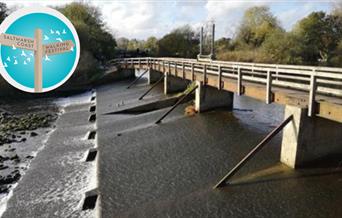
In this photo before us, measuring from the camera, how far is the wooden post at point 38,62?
200cm

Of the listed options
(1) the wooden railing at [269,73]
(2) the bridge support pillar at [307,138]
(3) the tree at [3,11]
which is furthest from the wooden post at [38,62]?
(3) the tree at [3,11]

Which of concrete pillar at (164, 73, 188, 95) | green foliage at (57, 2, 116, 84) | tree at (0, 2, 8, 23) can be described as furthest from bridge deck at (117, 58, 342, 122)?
tree at (0, 2, 8, 23)

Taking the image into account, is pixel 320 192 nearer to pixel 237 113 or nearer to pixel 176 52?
pixel 237 113

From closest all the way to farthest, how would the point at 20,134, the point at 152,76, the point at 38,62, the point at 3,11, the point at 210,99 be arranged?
A: the point at 38,62, the point at 210,99, the point at 20,134, the point at 152,76, the point at 3,11

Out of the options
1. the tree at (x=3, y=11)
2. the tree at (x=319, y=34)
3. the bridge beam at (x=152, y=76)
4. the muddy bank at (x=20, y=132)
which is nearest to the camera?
the muddy bank at (x=20, y=132)

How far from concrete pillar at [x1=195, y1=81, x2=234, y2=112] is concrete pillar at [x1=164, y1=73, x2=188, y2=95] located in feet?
24.1

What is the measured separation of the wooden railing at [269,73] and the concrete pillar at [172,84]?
79 centimetres

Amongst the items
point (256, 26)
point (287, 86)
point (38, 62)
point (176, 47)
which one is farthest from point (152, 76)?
point (256, 26)

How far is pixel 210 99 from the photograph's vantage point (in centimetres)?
1750

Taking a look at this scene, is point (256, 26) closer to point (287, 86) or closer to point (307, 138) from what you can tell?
point (287, 86)

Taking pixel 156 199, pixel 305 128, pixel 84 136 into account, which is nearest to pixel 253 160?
pixel 305 128

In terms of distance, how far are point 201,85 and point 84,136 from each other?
22.3 ft

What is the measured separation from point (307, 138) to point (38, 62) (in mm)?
9153

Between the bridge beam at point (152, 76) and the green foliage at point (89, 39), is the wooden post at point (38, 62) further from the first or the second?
the green foliage at point (89, 39)
